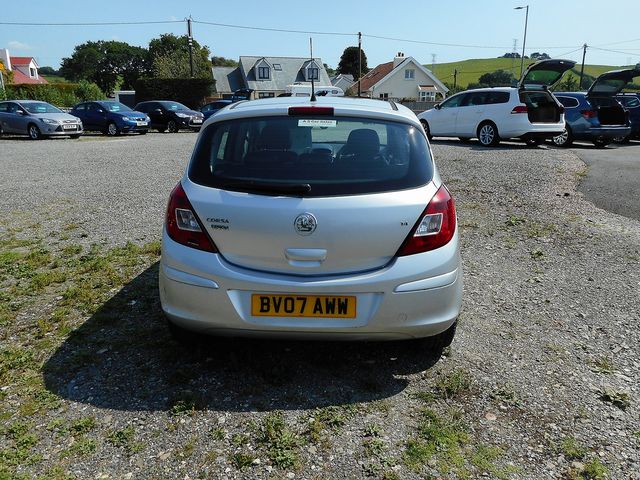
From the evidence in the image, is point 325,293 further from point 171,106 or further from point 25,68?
point 25,68

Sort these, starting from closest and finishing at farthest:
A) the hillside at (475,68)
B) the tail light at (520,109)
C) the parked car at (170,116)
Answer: the tail light at (520,109) < the parked car at (170,116) < the hillside at (475,68)

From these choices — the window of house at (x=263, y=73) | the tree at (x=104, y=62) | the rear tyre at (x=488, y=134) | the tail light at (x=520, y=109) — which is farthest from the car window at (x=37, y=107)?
the tree at (x=104, y=62)

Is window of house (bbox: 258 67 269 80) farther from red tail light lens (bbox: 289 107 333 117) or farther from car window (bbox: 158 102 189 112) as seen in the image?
red tail light lens (bbox: 289 107 333 117)

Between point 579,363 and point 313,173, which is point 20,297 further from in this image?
point 579,363

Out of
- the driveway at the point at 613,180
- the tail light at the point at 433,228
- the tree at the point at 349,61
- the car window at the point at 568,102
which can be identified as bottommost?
the driveway at the point at 613,180

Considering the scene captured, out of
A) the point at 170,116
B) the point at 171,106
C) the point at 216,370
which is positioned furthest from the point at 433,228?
the point at 171,106

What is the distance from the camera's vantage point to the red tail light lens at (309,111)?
320 centimetres

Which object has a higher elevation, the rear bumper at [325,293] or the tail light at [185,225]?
the tail light at [185,225]

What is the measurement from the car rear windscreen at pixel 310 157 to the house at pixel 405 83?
2375 inches

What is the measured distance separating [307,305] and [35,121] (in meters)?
21.1

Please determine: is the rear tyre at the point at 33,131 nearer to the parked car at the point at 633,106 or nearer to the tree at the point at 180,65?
the parked car at the point at 633,106

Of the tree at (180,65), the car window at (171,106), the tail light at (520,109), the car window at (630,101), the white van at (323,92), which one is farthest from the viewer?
the tree at (180,65)

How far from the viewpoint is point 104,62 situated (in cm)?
11662

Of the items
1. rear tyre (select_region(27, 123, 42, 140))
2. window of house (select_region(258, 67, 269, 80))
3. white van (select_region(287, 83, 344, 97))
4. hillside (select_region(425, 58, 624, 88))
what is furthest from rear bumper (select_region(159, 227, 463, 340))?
hillside (select_region(425, 58, 624, 88))
